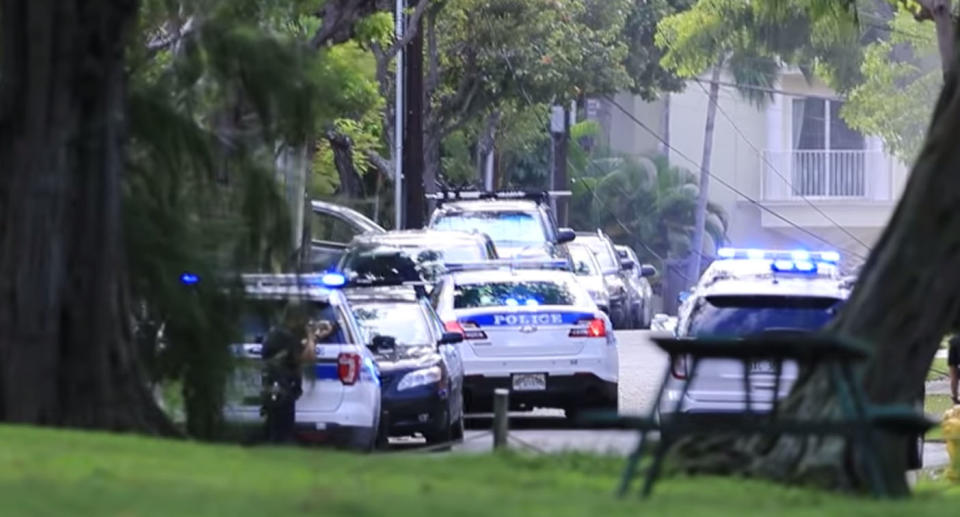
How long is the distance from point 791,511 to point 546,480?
4.98 feet

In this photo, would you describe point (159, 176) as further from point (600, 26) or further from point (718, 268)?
point (600, 26)

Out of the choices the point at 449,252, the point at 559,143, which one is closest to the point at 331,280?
the point at 449,252

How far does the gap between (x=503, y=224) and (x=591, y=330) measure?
11.8 m

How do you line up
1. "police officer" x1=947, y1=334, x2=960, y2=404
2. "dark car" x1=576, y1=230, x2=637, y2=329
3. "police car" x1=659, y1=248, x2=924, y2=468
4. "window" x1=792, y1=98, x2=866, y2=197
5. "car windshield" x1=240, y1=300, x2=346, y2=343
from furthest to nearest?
1. "window" x1=792, y1=98, x2=866, y2=197
2. "dark car" x1=576, y1=230, x2=637, y2=329
3. "police officer" x1=947, y1=334, x2=960, y2=404
4. "police car" x1=659, y1=248, x2=924, y2=468
5. "car windshield" x1=240, y1=300, x2=346, y2=343

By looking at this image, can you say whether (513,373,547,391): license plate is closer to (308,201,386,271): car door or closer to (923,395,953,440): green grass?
(308,201,386,271): car door

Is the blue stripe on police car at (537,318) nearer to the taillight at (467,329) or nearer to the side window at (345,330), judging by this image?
the taillight at (467,329)

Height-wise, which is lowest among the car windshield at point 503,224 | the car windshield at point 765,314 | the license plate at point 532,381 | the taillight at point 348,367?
the license plate at point 532,381

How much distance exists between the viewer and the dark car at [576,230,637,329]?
37281mm

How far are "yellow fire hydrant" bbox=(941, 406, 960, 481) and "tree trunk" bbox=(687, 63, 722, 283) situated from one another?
3446 centimetres

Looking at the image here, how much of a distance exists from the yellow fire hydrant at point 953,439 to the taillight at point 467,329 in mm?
5275

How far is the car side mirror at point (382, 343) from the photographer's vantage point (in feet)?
55.8

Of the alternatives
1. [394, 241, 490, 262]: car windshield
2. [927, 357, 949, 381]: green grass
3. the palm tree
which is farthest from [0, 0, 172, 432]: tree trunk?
the palm tree

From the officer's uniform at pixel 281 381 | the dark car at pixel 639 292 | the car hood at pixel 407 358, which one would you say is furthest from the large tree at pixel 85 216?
the dark car at pixel 639 292

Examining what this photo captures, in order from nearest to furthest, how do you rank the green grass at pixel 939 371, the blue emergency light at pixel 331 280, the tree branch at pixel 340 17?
the blue emergency light at pixel 331 280 → the tree branch at pixel 340 17 → the green grass at pixel 939 371
